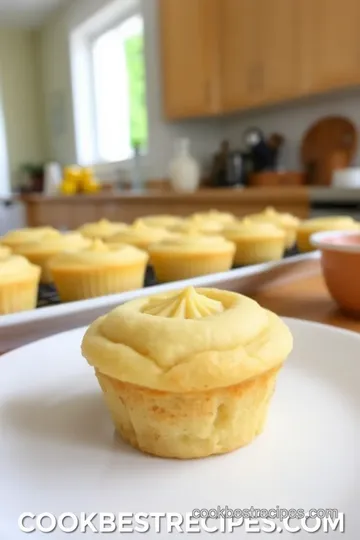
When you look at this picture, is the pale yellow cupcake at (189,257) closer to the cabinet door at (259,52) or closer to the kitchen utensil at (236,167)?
the cabinet door at (259,52)

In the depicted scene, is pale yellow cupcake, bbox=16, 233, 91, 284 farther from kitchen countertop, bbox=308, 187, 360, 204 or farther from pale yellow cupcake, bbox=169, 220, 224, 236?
kitchen countertop, bbox=308, 187, 360, 204

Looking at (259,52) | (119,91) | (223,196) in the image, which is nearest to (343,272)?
(223,196)

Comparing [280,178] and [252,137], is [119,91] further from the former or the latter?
[280,178]

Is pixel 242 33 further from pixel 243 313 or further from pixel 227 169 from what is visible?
pixel 243 313

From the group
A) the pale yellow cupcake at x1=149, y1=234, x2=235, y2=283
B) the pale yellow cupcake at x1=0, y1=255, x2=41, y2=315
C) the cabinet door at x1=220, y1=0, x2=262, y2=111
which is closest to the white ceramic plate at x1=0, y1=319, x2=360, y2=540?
the pale yellow cupcake at x1=0, y1=255, x2=41, y2=315

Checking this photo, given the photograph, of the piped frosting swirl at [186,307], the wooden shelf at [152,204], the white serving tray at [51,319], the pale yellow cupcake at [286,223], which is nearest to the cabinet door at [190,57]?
the wooden shelf at [152,204]

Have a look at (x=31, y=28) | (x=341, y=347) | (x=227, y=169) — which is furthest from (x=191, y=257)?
(x=31, y=28)
